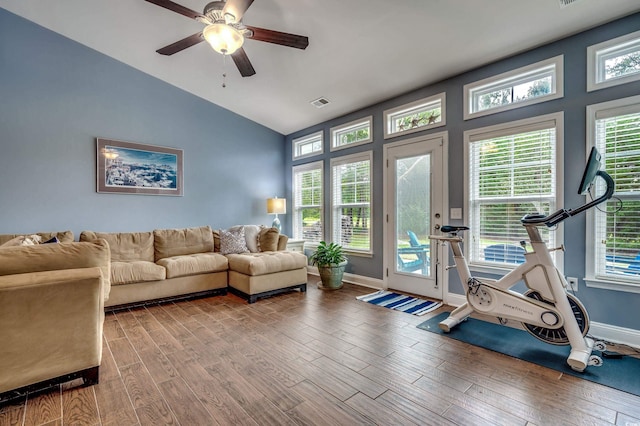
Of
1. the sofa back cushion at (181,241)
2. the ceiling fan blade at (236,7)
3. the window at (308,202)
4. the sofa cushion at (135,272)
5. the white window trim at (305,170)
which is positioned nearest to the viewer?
the ceiling fan blade at (236,7)

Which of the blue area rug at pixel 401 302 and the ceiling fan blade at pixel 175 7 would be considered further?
the blue area rug at pixel 401 302

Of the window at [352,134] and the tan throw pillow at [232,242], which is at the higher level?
the window at [352,134]

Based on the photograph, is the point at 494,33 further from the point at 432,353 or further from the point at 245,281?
the point at 245,281

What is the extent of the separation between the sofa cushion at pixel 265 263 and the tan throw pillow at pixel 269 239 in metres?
0.45

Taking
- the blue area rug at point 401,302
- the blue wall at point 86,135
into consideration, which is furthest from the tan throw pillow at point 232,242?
the blue area rug at point 401,302

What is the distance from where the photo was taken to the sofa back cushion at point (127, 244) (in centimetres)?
388

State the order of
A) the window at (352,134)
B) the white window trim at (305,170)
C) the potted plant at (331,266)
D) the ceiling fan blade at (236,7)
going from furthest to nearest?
the white window trim at (305,170)
the window at (352,134)
the potted plant at (331,266)
the ceiling fan blade at (236,7)

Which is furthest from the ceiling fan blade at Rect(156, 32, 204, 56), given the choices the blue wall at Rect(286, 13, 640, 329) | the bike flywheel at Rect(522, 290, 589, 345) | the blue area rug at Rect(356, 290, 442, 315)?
the bike flywheel at Rect(522, 290, 589, 345)

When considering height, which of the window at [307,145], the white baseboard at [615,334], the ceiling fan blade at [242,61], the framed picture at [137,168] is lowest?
the white baseboard at [615,334]

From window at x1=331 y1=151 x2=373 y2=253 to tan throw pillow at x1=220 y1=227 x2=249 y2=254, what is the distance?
1.55 m

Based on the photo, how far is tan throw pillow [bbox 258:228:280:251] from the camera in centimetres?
471

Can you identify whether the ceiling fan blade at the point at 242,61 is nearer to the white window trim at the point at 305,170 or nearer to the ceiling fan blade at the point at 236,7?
the ceiling fan blade at the point at 236,7

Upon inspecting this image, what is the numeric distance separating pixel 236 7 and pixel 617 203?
11.7ft

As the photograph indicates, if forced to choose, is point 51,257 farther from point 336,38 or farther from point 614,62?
point 614,62
